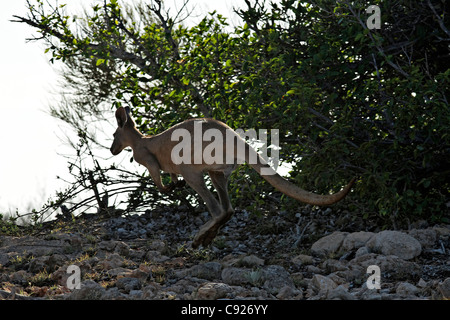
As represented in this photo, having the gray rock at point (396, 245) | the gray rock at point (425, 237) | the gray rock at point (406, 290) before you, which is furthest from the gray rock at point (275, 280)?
the gray rock at point (425, 237)

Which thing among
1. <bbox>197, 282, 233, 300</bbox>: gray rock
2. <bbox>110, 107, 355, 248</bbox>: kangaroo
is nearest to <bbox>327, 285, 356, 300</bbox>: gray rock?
<bbox>197, 282, 233, 300</bbox>: gray rock

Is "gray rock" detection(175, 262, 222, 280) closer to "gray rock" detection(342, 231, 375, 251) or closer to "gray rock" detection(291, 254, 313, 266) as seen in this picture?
"gray rock" detection(291, 254, 313, 266)

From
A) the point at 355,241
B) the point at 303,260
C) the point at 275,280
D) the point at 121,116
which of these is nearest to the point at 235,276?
the point at 275,280

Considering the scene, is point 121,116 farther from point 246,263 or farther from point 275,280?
point 275,280

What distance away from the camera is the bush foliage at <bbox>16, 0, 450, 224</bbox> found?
263 inches

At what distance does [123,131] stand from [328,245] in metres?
2.39

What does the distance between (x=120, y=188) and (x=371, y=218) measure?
3.56 metres

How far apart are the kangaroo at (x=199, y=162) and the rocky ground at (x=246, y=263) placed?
50 centimetres

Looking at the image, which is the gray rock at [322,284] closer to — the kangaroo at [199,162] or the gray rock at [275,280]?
the gray rock at [275,280]

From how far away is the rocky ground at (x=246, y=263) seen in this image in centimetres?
468

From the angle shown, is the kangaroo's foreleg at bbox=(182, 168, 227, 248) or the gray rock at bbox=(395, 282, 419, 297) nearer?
the gray rock at bbox=(395, 282, 419, 297)

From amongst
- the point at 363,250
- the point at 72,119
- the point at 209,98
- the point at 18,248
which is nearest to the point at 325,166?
the point at 363,250

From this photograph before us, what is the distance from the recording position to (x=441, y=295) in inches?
173

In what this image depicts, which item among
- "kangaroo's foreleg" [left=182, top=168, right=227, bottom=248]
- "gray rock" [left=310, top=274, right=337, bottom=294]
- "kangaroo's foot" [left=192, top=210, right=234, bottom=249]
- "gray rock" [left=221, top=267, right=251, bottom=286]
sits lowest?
"gray rock" [left=310, top=274, right=337, bottom=294]
